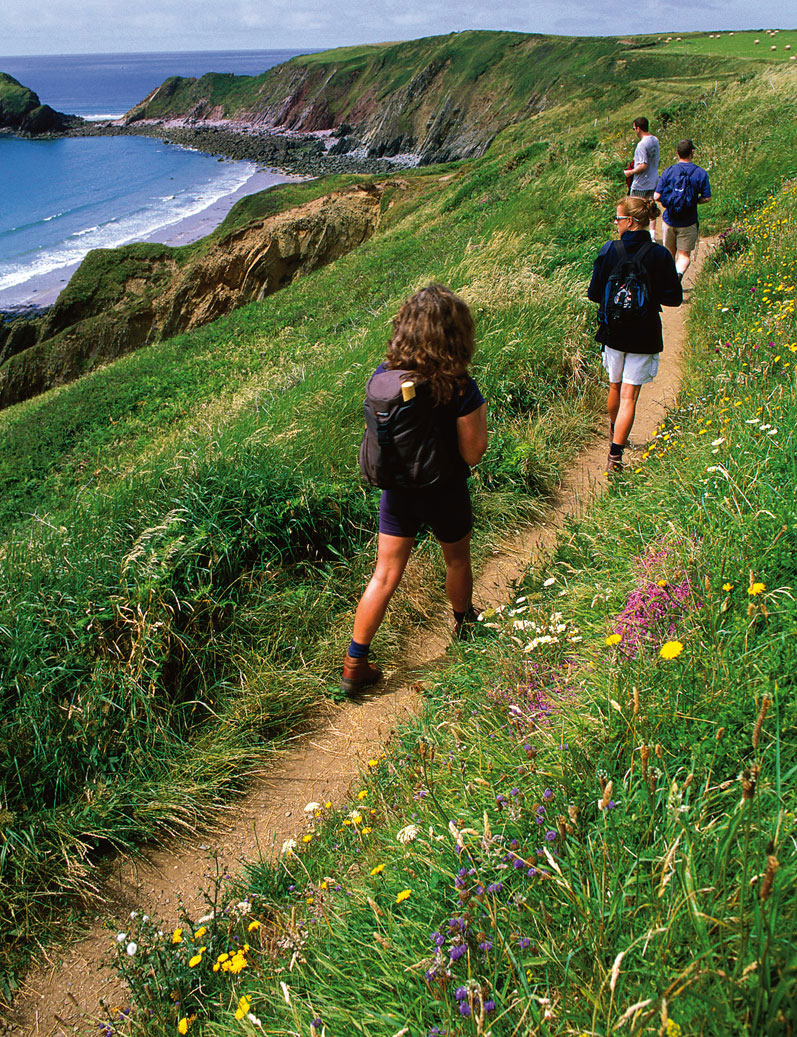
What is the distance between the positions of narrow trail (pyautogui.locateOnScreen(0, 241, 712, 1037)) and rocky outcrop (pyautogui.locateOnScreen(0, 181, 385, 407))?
24.1 m

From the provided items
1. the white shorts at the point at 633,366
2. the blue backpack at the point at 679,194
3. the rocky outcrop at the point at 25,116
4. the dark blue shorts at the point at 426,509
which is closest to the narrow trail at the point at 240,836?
the dark blue shorts at the point at 426,509

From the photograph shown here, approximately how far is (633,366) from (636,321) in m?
0.36

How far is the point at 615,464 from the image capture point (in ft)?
17.8

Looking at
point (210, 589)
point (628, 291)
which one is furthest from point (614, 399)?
point (210, 589)

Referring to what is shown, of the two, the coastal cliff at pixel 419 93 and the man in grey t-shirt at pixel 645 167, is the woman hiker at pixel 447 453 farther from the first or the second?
the coastal cliff at pixel 419 93

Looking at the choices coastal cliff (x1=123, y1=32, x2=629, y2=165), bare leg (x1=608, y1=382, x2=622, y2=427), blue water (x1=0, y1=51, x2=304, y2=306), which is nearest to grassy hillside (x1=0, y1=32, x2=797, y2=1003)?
bare leg (x1=608, y1=382, x2=622, y2=427)

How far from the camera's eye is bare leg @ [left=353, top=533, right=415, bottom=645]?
362 centimetres

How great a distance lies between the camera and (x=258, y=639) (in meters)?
4.13

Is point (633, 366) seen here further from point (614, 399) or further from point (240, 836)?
point (240, 836)

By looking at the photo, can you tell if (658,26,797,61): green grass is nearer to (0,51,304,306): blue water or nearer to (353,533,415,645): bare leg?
(353,533,415,645): bare leg

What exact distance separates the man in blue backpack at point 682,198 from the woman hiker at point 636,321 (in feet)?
13.6

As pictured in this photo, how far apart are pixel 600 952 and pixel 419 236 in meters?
19.7

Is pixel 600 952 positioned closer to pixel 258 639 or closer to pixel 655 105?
pixel 258 639

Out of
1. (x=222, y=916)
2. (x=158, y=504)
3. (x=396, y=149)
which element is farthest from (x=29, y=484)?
(x=396, y=149)
